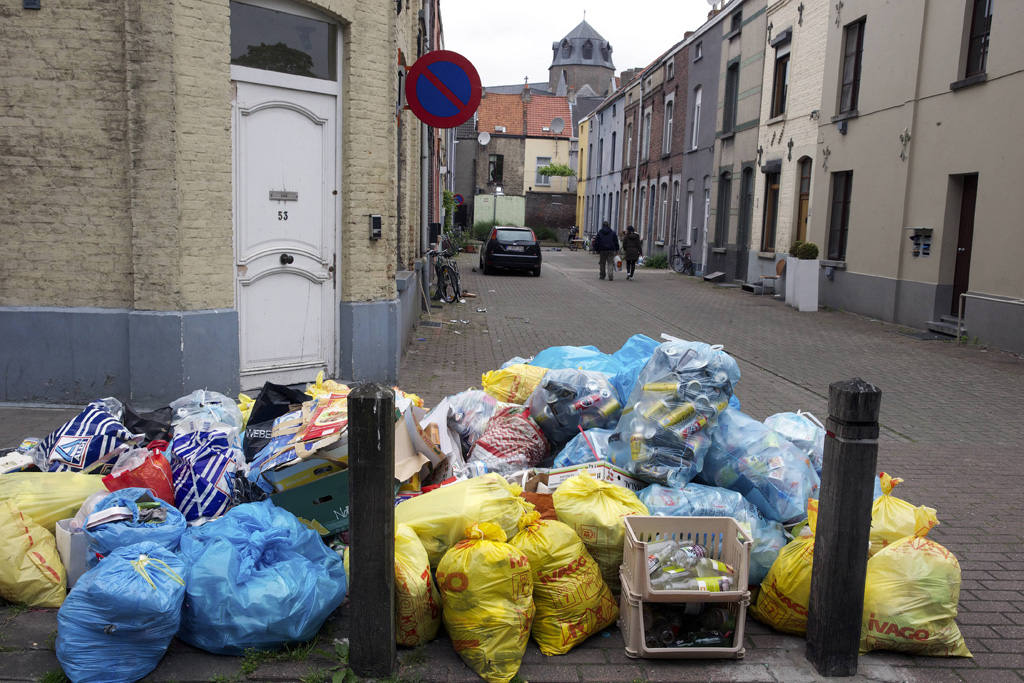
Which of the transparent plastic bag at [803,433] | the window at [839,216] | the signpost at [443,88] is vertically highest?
the signpost at [443,88]

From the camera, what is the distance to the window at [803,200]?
19.3 m

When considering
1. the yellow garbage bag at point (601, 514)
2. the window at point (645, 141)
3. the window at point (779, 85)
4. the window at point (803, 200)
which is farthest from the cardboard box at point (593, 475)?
the window at point (645, 141)

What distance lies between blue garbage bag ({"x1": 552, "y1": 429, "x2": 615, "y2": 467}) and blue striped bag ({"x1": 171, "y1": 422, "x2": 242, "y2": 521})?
1.82 m

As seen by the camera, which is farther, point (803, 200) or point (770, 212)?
point (770, 212)

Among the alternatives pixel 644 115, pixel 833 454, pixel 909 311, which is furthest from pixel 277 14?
pixel 644 115

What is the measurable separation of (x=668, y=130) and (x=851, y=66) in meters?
15.7

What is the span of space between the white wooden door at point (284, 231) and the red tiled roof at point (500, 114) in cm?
5117

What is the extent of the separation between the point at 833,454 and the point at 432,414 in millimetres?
2524

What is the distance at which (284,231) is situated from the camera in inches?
292

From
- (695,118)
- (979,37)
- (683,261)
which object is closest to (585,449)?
(979,37)

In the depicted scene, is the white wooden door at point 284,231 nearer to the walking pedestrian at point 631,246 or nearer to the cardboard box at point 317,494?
the cardboard box at point 317,494

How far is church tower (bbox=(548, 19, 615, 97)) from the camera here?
8531 centimetres

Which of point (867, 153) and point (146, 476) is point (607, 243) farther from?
point (146, 476)

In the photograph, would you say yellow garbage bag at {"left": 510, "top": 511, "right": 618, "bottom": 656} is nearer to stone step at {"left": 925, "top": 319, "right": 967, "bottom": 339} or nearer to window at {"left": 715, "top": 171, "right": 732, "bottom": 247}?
stone step at {"left": 925, "top": 319, "right": 967, "bottom": 339}
